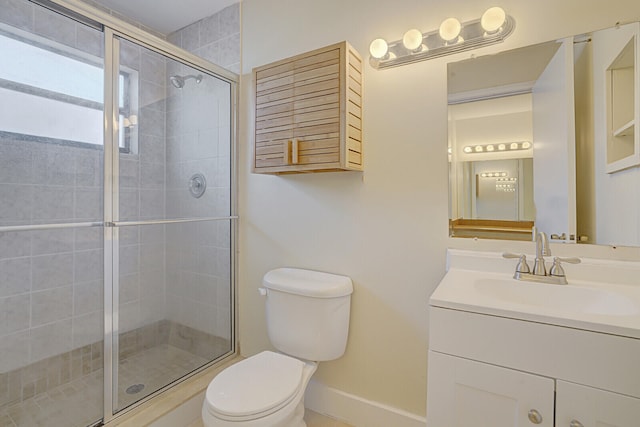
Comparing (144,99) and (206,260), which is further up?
(144,99)

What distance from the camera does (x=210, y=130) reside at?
6.21 ft

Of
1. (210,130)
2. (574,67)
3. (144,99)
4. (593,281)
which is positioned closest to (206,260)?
(210,130)

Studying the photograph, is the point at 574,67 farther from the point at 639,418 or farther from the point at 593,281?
the point at 639,418

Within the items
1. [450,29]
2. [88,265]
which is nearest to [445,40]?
[450,29]

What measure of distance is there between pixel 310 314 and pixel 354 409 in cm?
59

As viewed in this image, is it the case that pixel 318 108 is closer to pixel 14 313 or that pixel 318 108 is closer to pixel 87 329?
pixel 87 329

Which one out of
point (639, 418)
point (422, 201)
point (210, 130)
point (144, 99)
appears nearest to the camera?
point (639, 418)

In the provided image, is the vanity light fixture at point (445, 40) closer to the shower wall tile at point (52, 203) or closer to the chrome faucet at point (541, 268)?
the chrome faucet at point (541, 268)

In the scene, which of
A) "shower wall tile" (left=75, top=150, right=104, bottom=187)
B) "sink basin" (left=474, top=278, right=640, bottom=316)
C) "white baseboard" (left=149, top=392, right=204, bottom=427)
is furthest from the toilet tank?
"shower wall tile" (left=75, top=150, right=104, bottom=187)

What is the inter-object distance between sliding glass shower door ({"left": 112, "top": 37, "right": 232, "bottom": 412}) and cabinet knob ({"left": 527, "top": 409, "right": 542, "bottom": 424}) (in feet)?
5.43

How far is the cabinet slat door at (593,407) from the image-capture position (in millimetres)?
690

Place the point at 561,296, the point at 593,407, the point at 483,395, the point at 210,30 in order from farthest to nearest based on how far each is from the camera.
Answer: the point at 210,30
the point at 561,296
the point at 483,395
the point at 593,407

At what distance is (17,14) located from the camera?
4.46 feet

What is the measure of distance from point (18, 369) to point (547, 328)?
229 centimetres
